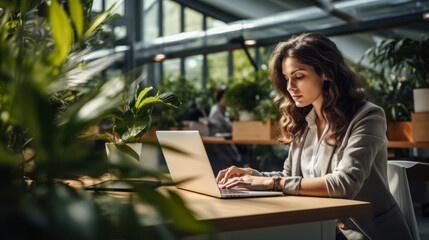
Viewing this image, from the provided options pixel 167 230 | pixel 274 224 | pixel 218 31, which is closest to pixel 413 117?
pixel 274 224

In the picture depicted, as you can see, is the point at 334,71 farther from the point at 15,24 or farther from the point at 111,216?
the point at 111,216

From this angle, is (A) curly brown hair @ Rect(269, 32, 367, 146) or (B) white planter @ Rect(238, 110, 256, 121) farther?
(B) white planter @ Rect(238, 110, 256, 121)

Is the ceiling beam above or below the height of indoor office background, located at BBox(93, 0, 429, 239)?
above

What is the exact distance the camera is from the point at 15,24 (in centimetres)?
142

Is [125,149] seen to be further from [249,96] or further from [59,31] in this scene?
[249,96]

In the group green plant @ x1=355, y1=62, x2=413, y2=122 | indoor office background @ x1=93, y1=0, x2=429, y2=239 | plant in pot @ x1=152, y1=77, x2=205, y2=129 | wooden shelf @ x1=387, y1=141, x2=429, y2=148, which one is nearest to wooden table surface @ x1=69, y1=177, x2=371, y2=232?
indoor office background @ x1=93, y1=0, x2=429, y2=239

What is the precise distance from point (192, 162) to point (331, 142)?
0.65 meters

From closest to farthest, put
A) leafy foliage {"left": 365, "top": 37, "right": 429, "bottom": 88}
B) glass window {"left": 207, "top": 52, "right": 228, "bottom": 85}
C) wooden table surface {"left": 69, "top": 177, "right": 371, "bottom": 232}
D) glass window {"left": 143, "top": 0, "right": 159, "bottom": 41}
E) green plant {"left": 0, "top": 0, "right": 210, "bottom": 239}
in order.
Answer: green plant {"left": 0, "top": 0, "right": 210, "bottom": 239} → wooden table surface {"left": 69, "top": 177, "right": 371, "bottom": 232} → leafy foliage {"left": 365, "top": 37, "right": 429, "bottom": 88} → glass window {"left": 143, "top": 0, "right": 159, "bottom": 41} → glass window {"left": 207, "top": 52, "right": 228, "bottom": 85}

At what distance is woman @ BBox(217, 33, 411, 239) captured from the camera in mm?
1612

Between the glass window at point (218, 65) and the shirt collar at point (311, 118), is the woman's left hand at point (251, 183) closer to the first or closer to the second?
the shirt collar at point (311, 118)

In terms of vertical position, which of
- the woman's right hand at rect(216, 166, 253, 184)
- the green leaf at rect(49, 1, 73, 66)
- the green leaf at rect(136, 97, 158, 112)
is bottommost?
the woman's right hand at rect(216, 166, 253, 184)

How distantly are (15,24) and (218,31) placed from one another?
717 centimetres

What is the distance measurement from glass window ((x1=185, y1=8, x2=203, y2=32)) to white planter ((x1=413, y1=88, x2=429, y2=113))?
29.5 ft

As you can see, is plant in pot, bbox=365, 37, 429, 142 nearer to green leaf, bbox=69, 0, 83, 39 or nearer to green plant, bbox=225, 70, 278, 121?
green plant, bbox=225, 70, 278, 121
